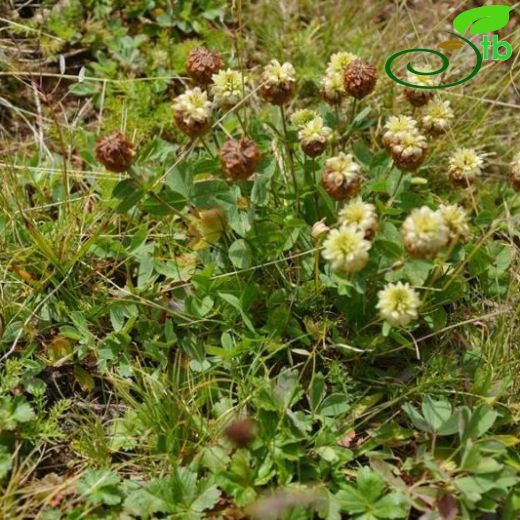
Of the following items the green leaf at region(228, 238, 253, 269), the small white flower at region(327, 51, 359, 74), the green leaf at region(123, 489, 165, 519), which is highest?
the small white flower at region(327, 51, 359, 74)

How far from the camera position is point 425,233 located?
1.58 m

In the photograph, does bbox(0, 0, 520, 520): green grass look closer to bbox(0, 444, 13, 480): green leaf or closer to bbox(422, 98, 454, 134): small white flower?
bbox(0, 444, 13, 480): green leaf

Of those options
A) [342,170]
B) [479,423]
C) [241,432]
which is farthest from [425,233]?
[241,432]

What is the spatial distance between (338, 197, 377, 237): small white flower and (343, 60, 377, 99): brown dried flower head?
1.13ft

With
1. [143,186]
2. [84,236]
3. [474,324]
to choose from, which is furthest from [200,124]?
[474,324]

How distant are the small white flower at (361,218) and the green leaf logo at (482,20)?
1394 millimetres

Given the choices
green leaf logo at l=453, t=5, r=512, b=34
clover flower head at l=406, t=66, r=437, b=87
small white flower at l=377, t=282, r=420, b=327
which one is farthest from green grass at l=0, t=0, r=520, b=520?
green leaf logo at l=453, t=5, r=512, b=34

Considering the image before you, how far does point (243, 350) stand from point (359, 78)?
732mm

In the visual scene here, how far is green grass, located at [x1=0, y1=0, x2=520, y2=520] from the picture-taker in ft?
5.86

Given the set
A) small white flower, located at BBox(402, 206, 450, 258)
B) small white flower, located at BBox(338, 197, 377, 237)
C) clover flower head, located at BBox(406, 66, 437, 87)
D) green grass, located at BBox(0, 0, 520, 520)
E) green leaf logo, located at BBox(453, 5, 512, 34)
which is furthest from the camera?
green leaf logo, located at BBox(453, 5, 512, 34)

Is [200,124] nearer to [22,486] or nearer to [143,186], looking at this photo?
[143,186]

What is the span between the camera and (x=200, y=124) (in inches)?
71.4

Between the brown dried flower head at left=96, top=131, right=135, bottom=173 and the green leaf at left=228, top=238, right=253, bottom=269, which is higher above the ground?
the brown dried flower head at left=96, top=131, right=135, bottom=173

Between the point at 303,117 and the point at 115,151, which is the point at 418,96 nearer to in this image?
the point at 303,117
